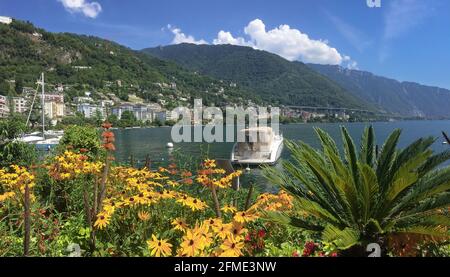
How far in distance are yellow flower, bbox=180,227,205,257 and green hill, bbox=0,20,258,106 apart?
2811 inches

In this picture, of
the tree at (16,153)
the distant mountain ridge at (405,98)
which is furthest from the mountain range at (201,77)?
the tree at (16,153)

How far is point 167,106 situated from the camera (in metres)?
132

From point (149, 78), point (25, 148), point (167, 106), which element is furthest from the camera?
point (167, 106)

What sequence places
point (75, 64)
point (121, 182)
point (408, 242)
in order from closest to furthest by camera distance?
1. point (408, 242)
2. point (121, 182)
3. point (75, 64)

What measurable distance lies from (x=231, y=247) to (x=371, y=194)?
84 cm

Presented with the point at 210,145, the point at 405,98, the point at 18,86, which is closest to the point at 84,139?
the point at 210,145

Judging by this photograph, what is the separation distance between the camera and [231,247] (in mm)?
1973

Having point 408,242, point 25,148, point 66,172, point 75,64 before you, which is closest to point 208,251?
point 408,242

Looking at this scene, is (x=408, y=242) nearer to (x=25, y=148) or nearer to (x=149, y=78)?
(x=25, y=148)

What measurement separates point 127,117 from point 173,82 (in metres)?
19.9

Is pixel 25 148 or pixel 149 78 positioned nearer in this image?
pixel 25 148

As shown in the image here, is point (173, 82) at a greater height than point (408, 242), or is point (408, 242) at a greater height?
point (173, 82)
